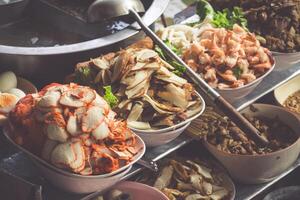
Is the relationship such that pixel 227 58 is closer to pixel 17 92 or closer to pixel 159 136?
pixel 159 136

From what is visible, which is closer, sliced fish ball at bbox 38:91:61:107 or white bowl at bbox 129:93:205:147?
sliced fish ball at bbox 38:91:61:107

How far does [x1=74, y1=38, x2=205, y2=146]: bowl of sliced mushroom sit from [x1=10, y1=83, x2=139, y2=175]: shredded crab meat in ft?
0.56

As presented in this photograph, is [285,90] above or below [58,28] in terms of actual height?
below

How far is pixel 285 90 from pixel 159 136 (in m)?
1.04

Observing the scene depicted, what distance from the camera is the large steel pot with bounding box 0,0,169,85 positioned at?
241 centimetres

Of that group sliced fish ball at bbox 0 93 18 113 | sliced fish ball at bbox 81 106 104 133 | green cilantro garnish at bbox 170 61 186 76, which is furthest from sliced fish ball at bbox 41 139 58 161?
green cilantro garnish at bbox 170 61 186 76

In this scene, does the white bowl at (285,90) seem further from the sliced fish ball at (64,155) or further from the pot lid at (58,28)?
the sliced fish ball at (64,155)

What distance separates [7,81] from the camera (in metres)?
2.40

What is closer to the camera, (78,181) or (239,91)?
(78,181)

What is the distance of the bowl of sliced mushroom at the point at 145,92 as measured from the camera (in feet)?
7.54

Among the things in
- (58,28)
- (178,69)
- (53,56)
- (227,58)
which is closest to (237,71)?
(227,58)

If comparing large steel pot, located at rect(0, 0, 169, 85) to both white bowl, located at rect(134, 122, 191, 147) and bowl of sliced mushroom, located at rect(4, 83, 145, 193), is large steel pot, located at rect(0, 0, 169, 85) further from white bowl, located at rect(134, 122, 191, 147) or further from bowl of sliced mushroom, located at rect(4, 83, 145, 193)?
white bowl, located at rect(134, 122, 191, 147)

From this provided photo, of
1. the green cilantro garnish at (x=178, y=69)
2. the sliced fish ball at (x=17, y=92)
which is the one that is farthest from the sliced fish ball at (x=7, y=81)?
the green cilantro garnish at (x=178, y=69)

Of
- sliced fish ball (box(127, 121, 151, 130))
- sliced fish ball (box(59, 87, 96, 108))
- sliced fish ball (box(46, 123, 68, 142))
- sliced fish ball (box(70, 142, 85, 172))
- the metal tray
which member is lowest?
the metal tray
